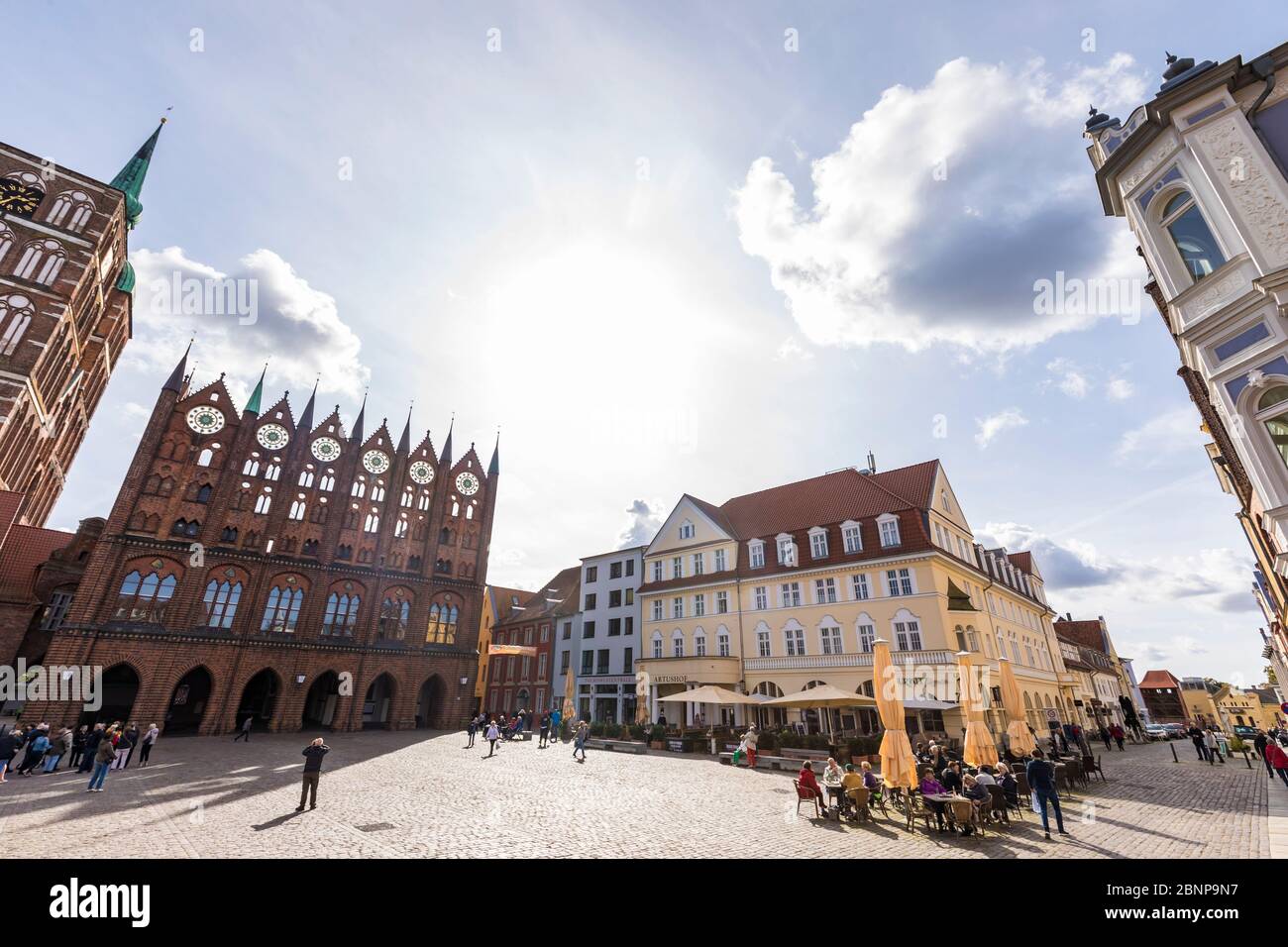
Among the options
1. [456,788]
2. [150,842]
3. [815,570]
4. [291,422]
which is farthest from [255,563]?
[815,570]

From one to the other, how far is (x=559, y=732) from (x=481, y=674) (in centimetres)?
2156

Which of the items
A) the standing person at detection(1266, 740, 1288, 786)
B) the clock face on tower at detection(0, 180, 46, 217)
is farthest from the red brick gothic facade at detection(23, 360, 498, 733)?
the standing person at detection(1266, 740, 1288, 786)

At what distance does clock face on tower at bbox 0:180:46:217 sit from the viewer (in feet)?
112

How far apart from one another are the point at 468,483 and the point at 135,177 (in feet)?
128

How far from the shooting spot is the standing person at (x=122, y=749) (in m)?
19.0

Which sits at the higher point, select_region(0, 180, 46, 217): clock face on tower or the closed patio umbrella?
select_region(0, 180, 46, 217): clock face on tower

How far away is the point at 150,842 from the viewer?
9.39 metres

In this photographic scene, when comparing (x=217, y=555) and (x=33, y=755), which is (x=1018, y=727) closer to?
(x=33, y=755)

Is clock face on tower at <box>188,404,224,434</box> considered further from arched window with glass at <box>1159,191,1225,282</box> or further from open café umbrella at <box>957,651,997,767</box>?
arched window with glass at <box>1159,191,1225,282</box>

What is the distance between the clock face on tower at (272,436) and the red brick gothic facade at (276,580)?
93 mm

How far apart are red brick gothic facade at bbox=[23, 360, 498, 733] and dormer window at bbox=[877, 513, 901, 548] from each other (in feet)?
103

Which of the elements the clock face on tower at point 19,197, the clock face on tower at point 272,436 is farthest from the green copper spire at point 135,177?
the clock face on tower at point 272,436

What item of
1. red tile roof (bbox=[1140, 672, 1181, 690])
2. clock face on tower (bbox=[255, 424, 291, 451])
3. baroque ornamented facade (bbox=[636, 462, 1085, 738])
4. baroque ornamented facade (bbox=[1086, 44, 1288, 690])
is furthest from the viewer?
red tile roof (bbox=[1140, 672, 1181, 690])
